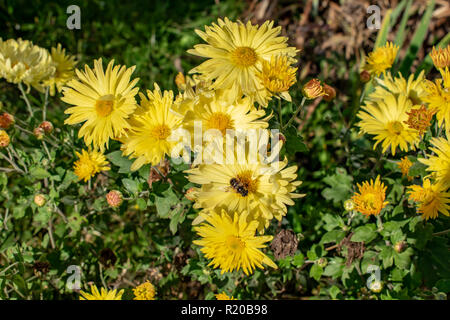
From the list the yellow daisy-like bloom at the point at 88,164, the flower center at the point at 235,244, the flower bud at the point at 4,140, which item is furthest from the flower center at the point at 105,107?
the flower center at the point at 235,244

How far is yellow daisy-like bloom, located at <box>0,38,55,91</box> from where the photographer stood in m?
2.18

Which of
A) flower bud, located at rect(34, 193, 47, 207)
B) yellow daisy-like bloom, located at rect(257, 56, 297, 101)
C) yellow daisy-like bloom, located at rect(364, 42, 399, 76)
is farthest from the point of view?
yellow daisy-like bloom, located at rect(364, 42, 399, 76)

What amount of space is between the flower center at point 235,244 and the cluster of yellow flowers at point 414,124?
60 cm

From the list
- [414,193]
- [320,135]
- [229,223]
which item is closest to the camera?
[229,223]

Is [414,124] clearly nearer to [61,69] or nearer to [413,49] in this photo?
[413,49]

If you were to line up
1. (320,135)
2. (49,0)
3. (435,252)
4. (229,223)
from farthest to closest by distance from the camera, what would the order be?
(49,0) < (320,135) < (435,252) < (229,223)

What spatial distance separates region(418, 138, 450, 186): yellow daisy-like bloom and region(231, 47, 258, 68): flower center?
0.91 m

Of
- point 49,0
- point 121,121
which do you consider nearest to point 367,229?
point 121,121

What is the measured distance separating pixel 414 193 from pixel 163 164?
1.23 m

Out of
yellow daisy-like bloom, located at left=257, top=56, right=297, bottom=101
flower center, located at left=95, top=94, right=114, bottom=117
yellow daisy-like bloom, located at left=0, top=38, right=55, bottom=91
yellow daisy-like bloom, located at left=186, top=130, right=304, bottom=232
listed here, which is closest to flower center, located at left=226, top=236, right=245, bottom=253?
yellow daisy-like bloom, located at left=186, top=130, right=304, bottom=232

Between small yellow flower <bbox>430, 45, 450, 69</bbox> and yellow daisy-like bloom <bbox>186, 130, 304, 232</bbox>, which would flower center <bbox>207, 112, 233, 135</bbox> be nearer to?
yellow daisy-like bloom <bbox>186, 130, 304, 232</bbox>

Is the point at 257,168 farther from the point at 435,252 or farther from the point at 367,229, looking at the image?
the point at 435,252

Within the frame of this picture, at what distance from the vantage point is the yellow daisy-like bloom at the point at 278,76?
1684 millimetres

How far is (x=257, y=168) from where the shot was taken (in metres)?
1.78
